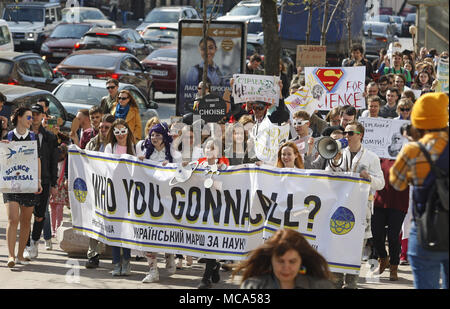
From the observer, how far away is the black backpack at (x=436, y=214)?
612 centimetres

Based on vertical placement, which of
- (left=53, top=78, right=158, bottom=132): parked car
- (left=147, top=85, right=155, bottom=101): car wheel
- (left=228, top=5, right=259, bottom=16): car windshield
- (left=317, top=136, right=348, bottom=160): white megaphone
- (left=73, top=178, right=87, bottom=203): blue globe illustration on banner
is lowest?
(left=147, top=85, right=155, bottom=101): car wheel

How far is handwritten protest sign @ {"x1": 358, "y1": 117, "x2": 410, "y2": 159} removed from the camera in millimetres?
10836

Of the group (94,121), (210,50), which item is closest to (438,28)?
(210,50)

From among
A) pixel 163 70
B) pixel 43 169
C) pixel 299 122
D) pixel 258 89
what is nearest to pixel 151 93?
pixel 163 70

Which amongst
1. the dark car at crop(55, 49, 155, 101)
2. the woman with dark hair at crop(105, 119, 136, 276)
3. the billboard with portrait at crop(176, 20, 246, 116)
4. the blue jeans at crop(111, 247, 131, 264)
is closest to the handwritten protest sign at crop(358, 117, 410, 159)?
the woman with dark hair at crop(105, 119, 136, 276)

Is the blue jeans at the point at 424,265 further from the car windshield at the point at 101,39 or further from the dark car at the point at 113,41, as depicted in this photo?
the car windshield at the point at 101,39

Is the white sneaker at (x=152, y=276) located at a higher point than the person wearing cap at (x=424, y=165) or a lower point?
lower

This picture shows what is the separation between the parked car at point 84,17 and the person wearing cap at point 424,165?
108 ft

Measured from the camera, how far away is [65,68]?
22734 mm

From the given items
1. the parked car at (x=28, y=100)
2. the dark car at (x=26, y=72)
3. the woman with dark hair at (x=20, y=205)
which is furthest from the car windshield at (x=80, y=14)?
the woman with dark hair at (x=20, y=205)

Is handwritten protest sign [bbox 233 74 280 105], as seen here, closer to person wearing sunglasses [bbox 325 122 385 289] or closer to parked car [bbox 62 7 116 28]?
person wearing sunglasses [bbox 325 122 385 289]

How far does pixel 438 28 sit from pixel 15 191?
24.9 meters

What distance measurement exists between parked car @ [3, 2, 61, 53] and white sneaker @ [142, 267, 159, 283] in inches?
1005

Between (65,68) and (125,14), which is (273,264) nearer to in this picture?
(65,68)
